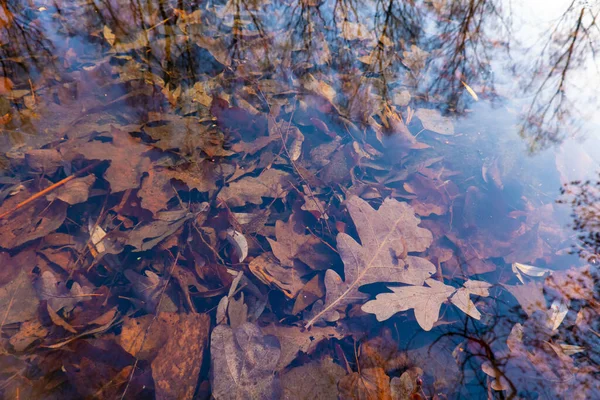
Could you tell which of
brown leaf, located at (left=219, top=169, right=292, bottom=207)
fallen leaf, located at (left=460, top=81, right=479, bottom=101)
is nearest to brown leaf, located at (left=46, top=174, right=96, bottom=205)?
brown leaf, located at (left=219, top=169, right=292, bottom=207)

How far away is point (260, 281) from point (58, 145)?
157cm

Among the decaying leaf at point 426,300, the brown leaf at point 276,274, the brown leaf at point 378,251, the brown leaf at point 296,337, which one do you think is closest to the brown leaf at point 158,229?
the brown leaf at point 276,274

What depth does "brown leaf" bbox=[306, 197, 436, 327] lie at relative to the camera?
204 cm

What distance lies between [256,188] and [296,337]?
0.98 m

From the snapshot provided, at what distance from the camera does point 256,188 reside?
233 centimetres

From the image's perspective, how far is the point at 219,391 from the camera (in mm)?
1621

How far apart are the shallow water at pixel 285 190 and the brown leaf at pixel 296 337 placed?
0.06 ft

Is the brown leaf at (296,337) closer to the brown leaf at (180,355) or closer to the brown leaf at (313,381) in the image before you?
the brown leaf at (313,381)

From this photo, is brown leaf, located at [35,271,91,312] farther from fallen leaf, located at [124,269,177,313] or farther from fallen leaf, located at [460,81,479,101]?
fallen leaf, located at [460,81,479,101]

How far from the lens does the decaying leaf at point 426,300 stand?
6.41 feet

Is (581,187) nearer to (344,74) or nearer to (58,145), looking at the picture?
(344,74)

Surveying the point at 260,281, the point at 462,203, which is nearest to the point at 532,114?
the point at 462,203

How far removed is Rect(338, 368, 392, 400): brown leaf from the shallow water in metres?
0.01

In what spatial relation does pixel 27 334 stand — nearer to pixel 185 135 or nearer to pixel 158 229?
pixel 158 229
